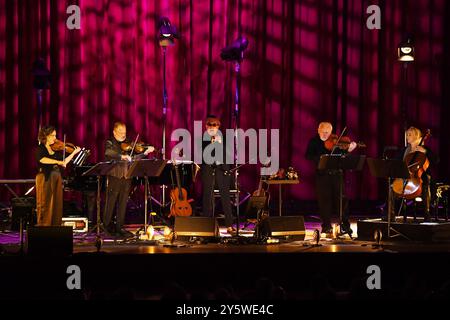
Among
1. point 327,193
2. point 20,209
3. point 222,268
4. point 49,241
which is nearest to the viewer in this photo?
point 49,241

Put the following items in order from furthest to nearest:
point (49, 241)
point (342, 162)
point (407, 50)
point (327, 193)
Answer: point (407, 50) → point (327, 193) → point (342, 162) → point (49, 241)

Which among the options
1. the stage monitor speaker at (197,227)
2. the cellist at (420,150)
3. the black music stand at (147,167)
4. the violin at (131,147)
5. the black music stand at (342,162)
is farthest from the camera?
the cellist at (420,150)

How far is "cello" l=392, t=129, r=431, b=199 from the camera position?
33.2ft

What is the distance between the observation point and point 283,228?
31.3 feet

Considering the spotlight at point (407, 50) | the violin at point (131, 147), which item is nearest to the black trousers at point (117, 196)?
the violin at point (131, 147)

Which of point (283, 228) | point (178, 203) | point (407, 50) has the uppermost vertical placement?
point (407, 50)

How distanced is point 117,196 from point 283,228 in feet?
7.99

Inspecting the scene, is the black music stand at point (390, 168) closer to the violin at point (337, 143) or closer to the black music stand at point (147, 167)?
the violin at point (337, 143)

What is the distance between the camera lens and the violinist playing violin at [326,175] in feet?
33.6

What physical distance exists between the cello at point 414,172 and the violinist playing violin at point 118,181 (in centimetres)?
342

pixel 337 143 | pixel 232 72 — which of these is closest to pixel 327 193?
pixel 337 143

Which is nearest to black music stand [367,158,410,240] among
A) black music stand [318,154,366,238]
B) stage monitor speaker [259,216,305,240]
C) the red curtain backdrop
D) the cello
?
black music stand [318,154,366,238]

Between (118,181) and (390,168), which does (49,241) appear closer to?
(118,181)
